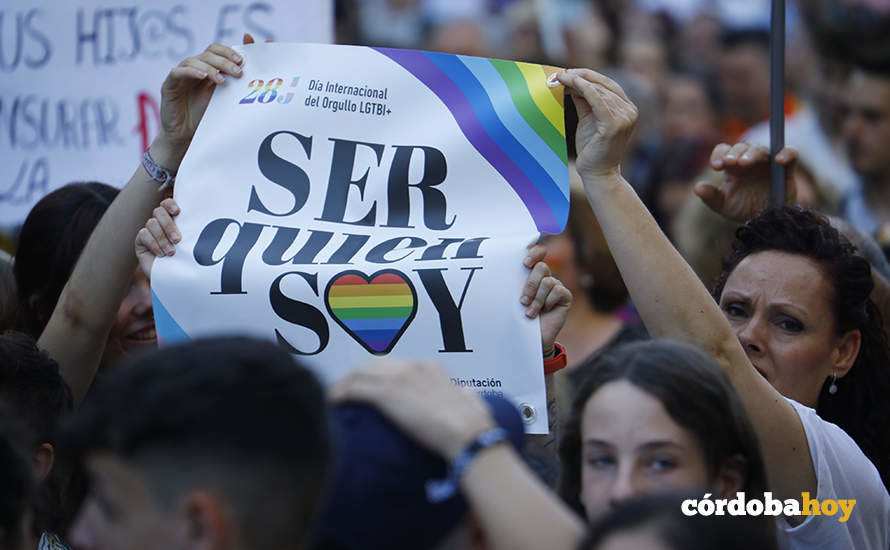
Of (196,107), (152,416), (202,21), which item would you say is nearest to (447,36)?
(202,21)

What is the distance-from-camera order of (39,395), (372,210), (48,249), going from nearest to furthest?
(39,395) < (372,210) < (48,249)

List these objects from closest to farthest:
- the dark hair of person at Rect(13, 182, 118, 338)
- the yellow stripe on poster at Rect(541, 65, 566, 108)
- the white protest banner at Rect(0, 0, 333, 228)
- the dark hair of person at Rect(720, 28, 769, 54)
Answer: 1. the yellow stripe on poster at Rect(541, 65, 566, 108)
2. the dark hair of person at Rect(13, 182, 118, 338)
3. the white protest banner at Rect(0, 0, 333, 228)
4. the dark hair of person at Rect(720, 28, 769, 54)

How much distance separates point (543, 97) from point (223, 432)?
1574mm

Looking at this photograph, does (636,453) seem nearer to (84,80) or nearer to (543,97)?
(543,97)

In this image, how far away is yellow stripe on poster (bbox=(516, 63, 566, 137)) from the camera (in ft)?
8.93

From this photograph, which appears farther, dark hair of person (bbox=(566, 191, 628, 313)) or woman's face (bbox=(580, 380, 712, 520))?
dark hair of person (bbox=(566, 191, 628, 313))

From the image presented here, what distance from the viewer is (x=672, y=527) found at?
1428 millimetres

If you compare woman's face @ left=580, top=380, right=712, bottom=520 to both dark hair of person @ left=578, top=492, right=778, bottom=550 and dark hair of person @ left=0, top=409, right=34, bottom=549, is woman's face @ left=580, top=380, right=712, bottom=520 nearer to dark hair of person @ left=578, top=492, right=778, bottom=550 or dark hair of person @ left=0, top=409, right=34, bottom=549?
dark hair of person @ left=578, top=492, right=778, bottom=550

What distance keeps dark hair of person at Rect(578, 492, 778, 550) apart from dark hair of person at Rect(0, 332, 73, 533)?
55.7 inches

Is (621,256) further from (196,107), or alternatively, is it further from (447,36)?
(447,36)

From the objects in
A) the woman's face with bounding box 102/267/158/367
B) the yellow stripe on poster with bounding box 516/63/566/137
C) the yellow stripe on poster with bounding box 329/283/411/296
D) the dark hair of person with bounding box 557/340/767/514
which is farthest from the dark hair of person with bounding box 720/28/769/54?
the dark hair of person with bounding box 557/340/767/514

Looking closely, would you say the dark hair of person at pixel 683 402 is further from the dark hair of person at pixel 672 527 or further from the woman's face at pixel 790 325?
the woman's face at pixel 790 325

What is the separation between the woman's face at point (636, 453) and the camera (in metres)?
1.93

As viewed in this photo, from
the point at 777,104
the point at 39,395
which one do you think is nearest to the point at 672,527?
the point at 39,395
